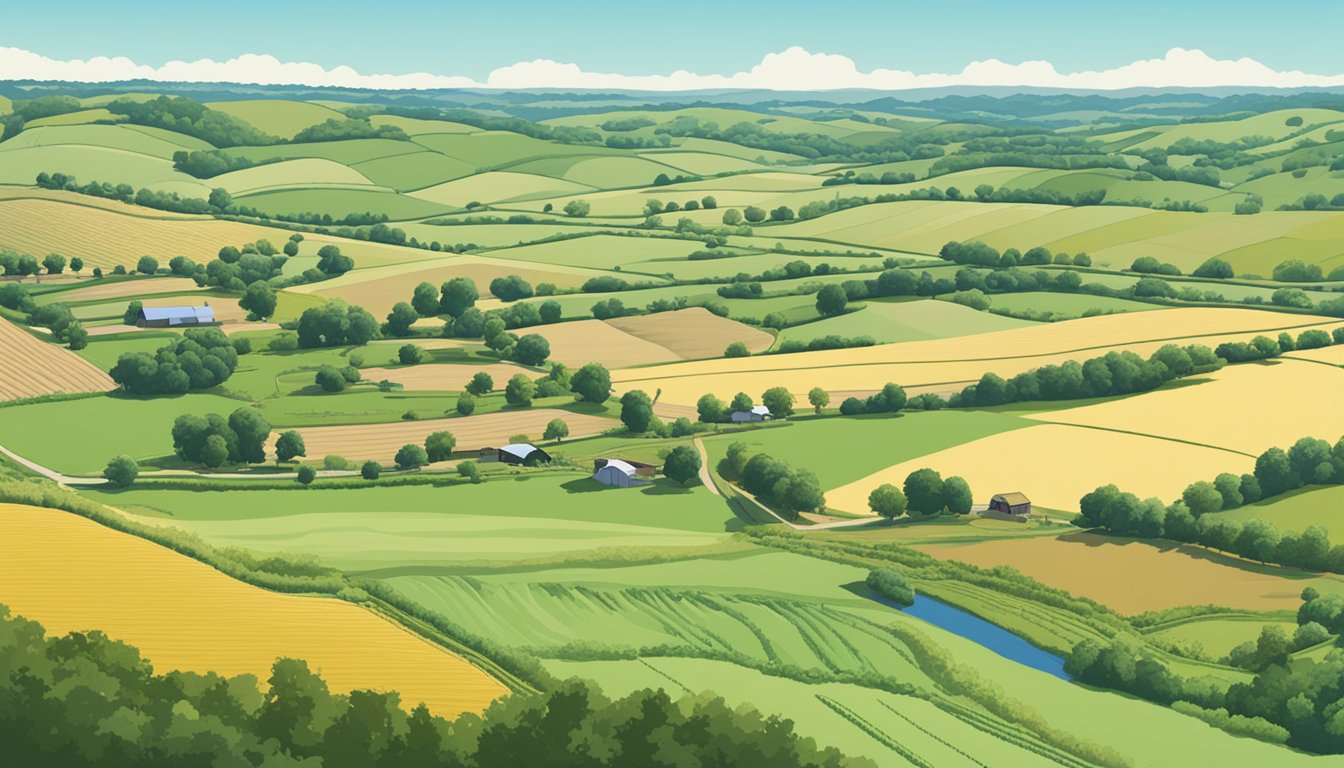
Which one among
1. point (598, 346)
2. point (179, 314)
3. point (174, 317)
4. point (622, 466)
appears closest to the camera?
point (622, 466)

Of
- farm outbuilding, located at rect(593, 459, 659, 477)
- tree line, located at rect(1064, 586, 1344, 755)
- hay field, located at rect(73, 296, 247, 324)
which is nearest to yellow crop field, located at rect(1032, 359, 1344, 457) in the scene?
farm outbuilding, located at rect(593, 459, 659, 477)

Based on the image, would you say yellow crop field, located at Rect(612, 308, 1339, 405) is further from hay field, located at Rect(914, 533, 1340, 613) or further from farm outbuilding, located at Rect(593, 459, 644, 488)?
hay field, located at Rect(914, 533, 1340, 613)

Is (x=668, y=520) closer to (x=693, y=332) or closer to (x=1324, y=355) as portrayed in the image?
(x=693, y=332)

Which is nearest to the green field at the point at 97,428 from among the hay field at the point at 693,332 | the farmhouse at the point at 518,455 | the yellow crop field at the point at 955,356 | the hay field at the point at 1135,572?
the farmhouse at the point at 518,455

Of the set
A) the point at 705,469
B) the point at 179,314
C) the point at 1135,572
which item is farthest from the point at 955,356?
the point at 179,314

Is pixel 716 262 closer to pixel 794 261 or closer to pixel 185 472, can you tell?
pixel 794 261

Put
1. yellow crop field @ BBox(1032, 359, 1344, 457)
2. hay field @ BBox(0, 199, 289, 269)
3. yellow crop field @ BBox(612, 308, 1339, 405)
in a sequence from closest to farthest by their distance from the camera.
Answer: yellow crop field @ BBox(1032, 359, 1344, 457) → yellow crop field @ BBox(612, 308, 1339, 405) → hay field @ BBox(0, 199, 289, 269)

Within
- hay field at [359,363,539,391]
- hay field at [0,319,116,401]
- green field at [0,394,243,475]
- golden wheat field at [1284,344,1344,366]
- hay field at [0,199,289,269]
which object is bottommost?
hay field at [359,363,539,391]
